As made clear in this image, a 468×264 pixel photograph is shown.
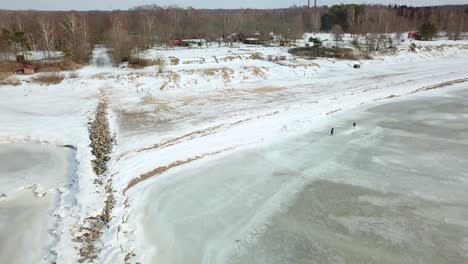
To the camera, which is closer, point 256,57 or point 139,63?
point 139,63

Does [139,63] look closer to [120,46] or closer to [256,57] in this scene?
[120,46]

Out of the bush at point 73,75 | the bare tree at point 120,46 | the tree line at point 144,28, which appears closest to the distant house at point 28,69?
the bush at point 73,75

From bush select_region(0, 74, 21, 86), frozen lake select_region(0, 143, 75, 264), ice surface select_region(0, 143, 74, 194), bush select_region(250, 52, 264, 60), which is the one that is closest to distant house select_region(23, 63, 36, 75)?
bush select_region(0, 74, 21, 86)

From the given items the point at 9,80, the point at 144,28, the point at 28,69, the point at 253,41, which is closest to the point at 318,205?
the point at 9,80

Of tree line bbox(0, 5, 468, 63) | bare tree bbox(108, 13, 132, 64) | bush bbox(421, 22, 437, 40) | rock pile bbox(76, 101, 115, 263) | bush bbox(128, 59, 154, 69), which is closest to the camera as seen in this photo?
rock pile bbox(76, 101, 115, 263)

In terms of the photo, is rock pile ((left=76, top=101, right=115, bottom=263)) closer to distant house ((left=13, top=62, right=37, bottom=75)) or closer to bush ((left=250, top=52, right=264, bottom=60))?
distant house ((left=13, top=62, right=37, bottom=75))

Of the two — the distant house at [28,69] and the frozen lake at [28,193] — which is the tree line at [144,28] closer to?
the distant house at [28,69]
